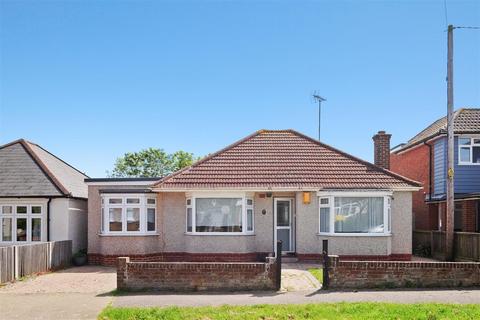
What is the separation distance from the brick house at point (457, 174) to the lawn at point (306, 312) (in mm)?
10458

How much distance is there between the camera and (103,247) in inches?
720

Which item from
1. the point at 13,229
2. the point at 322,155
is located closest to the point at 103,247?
the point at 13,229

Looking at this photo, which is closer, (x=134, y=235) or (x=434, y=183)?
(x=134, y=235)

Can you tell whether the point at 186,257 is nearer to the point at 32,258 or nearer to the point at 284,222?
the point at 284,222

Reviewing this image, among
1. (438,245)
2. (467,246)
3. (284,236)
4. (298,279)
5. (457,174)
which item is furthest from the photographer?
(457,174)

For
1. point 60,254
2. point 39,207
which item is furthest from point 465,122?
point 39,207

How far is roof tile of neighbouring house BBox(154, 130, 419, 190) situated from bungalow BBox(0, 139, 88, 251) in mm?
4132

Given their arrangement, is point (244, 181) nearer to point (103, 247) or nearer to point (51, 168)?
point (103, 247)

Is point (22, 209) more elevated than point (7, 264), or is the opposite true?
point (22, 209)

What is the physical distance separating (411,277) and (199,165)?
31.3 ft

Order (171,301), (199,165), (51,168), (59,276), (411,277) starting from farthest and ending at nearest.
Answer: (51,168), (199,165), (59,276), (411,277), (171,301)

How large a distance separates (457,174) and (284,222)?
816 cm

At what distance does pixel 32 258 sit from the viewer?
618 inches

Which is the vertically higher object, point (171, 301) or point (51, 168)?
point (51, 168)
